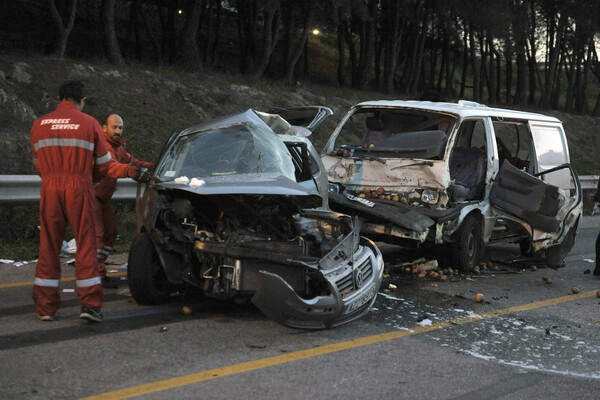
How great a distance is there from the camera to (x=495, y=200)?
941 cm

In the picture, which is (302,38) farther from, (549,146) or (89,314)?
(89,314)

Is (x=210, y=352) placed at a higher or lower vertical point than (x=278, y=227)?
lower

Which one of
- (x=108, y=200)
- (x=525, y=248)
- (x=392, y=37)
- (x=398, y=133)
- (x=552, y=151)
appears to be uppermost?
(x=392, y=37)

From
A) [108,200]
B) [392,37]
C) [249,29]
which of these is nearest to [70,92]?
[108,200]

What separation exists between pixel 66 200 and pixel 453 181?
488cm

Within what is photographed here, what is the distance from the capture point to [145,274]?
633 cm

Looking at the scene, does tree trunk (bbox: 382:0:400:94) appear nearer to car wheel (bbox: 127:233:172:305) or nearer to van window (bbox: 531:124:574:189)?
van window (bbox: 531:124:574:189)

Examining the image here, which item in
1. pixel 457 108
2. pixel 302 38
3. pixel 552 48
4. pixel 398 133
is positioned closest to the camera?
pixel 457 108

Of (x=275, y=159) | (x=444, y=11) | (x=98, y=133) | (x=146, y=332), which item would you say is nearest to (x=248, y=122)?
(x=275, y=159)

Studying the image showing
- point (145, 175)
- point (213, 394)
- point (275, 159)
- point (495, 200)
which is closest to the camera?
point (213, 394)

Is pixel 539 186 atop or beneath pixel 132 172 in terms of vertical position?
beneath

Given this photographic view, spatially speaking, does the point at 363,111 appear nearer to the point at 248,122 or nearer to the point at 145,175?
the point at 248,122

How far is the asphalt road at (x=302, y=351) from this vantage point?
14.9 ft

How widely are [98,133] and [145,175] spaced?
618 mm
